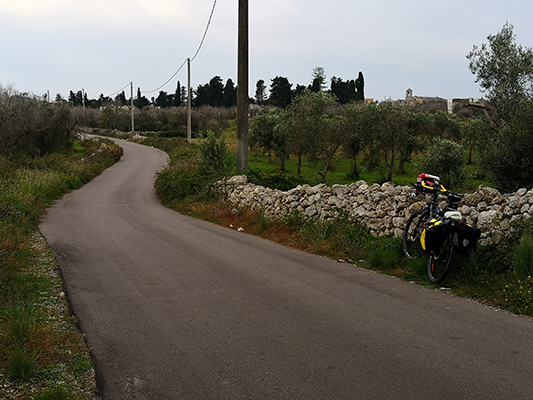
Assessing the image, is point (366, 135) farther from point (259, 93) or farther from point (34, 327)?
point (259, 93)

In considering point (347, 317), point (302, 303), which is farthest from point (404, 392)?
point (302, 303)

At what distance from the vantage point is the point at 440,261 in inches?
279

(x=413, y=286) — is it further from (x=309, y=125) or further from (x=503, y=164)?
(x=309, y=125)

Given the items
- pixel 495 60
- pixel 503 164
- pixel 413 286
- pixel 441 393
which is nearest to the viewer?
pixel 441 393

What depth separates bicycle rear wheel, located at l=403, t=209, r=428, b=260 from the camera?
7859 mm

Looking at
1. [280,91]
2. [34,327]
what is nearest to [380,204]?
[34,327]

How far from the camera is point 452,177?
2712cm

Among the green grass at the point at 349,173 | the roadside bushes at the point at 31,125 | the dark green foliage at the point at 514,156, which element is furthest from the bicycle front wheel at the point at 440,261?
the roadside bushes at the point at 31,125

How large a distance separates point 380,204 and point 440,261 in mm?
2518

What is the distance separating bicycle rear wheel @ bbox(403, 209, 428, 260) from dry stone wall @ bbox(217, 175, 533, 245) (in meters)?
0.50

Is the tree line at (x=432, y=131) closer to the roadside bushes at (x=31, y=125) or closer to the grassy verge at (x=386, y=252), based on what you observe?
the grassy verge at (x=386, y=252)

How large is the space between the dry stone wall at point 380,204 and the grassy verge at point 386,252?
0.24 meters

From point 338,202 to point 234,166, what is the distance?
9601 mm

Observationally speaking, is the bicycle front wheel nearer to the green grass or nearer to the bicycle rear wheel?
the bicycle rear wheel
